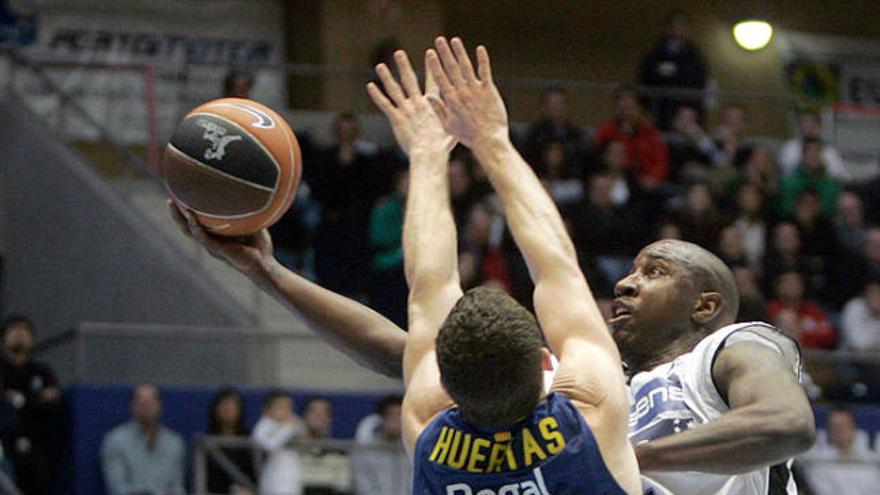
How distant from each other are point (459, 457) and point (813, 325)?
996cm

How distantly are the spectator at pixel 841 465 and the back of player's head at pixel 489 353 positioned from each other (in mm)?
7954

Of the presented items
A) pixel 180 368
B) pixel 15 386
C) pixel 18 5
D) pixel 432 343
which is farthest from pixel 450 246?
pixel 18 5

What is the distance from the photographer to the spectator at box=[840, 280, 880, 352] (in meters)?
13.8

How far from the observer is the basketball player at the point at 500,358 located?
12.9 ft

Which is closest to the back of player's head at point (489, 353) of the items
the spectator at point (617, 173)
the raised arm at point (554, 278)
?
the raised arm at point (554, 278)

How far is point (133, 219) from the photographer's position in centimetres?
1348

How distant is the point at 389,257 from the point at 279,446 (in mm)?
2199

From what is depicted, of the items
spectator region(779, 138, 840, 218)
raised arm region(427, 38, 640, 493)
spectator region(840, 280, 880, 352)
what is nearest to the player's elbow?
raised arm region(427, 38, 640, 493)

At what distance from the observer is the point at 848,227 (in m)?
14.6

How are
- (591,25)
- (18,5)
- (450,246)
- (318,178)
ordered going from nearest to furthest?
(450,246), (318,178), (18,5), (591,25)

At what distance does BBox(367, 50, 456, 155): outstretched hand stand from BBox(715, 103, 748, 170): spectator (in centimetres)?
1052

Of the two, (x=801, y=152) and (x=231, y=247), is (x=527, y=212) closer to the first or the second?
(x=231, y=247)

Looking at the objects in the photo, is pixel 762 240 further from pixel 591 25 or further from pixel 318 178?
pixel 591 25

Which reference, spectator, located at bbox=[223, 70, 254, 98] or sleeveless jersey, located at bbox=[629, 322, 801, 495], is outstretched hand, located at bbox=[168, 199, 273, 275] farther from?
spectator, located at bbox=[223, 70, 254, 98]
